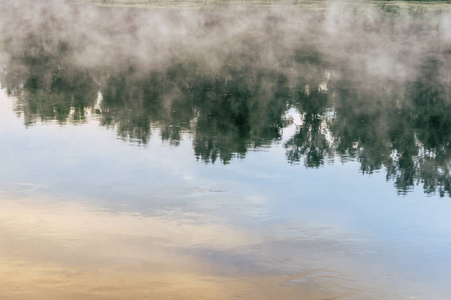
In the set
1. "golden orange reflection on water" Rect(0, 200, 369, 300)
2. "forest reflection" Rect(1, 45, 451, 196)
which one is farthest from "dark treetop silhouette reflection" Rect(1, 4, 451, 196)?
"golden orange reflection on water" Rect(0, 200, 369, 300)

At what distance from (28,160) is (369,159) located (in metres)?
A: 6.68

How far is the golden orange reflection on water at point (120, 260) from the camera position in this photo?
23.8 feet

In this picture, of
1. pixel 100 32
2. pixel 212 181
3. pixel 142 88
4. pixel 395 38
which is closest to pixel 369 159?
pixel 212 181

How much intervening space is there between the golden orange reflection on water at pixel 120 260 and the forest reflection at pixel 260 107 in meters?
4.02

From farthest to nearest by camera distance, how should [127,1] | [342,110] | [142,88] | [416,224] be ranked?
[127,1] → [142,88] → [342,110] → [416,224]

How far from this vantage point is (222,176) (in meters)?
12.1

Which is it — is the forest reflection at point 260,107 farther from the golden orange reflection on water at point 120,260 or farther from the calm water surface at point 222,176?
the golden orange reflection on water at point 120,260

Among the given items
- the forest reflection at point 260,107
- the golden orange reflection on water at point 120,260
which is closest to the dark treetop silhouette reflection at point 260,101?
the forest reflection at point 260,107

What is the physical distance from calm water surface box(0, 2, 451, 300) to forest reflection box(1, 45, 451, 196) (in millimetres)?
74

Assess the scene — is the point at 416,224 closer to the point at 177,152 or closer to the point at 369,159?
the point at 369,159

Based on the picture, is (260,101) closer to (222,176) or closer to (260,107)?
(260,107)

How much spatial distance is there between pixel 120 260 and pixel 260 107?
11317mm

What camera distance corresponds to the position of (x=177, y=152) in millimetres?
13602

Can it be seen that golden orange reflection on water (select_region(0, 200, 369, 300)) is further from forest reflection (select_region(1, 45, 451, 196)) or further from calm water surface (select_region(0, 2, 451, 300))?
forest reflection (select_region(1, 45, 451, 196))
